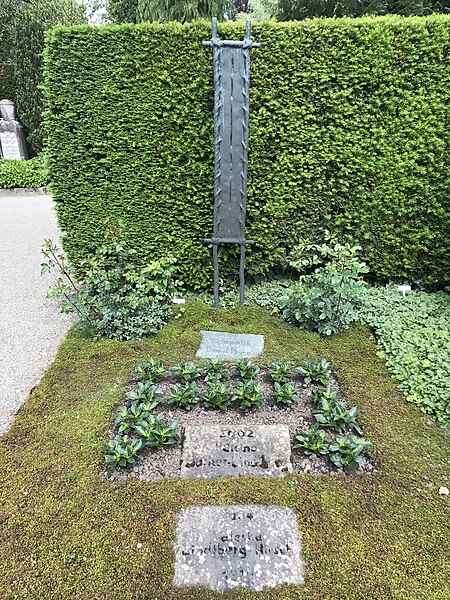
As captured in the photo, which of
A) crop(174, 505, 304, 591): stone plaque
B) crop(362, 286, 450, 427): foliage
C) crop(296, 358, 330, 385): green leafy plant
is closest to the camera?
crop(174, 505, 304, 591): stone plaque

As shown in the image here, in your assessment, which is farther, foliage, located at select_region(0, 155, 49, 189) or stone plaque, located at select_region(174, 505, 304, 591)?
foliage, located at select_region(0, 155, 49, 189)

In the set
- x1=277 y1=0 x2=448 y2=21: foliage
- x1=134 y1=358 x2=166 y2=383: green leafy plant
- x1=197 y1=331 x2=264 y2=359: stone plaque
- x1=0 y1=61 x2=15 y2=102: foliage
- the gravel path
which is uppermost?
x1=277 y1=0 x2=448 y2=21: foliage

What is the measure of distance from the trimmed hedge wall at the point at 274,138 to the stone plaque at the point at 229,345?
108 cm

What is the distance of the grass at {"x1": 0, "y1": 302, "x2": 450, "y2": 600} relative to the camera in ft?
7.02

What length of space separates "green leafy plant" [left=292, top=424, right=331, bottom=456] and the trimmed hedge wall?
2.58 meters

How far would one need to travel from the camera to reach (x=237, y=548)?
2.23 metres

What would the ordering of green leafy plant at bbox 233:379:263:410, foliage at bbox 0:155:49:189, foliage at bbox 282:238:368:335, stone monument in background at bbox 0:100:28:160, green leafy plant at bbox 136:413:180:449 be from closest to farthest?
green leafy plant at bbox 136:413:180:449 → green leafy plant at bbox 233:379:263:410 → foliage at bbox 282:238:368:335 → foliage at bbox 0:155:49:189 → stone monument in background at bbox 0:100:28:160

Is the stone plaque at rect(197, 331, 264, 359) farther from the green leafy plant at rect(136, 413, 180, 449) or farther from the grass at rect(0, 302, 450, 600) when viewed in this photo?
the green leafy plant at rect(136, 413, 180, 449)

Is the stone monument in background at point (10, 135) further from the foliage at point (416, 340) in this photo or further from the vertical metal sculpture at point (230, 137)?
the foliage at point (416, 340)

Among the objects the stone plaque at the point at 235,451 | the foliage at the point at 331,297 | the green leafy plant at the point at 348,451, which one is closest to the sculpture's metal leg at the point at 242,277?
the foliage at the point at 331,297

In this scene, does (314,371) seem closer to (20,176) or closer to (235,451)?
(235,451)

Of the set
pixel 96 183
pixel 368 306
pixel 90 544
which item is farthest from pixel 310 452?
pixel 96 183

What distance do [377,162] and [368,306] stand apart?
157 centimetres

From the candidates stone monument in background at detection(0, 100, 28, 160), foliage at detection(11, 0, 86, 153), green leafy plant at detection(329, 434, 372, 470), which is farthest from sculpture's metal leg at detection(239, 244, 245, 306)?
stone monument in background at detection(0, 100, 28, 160)
